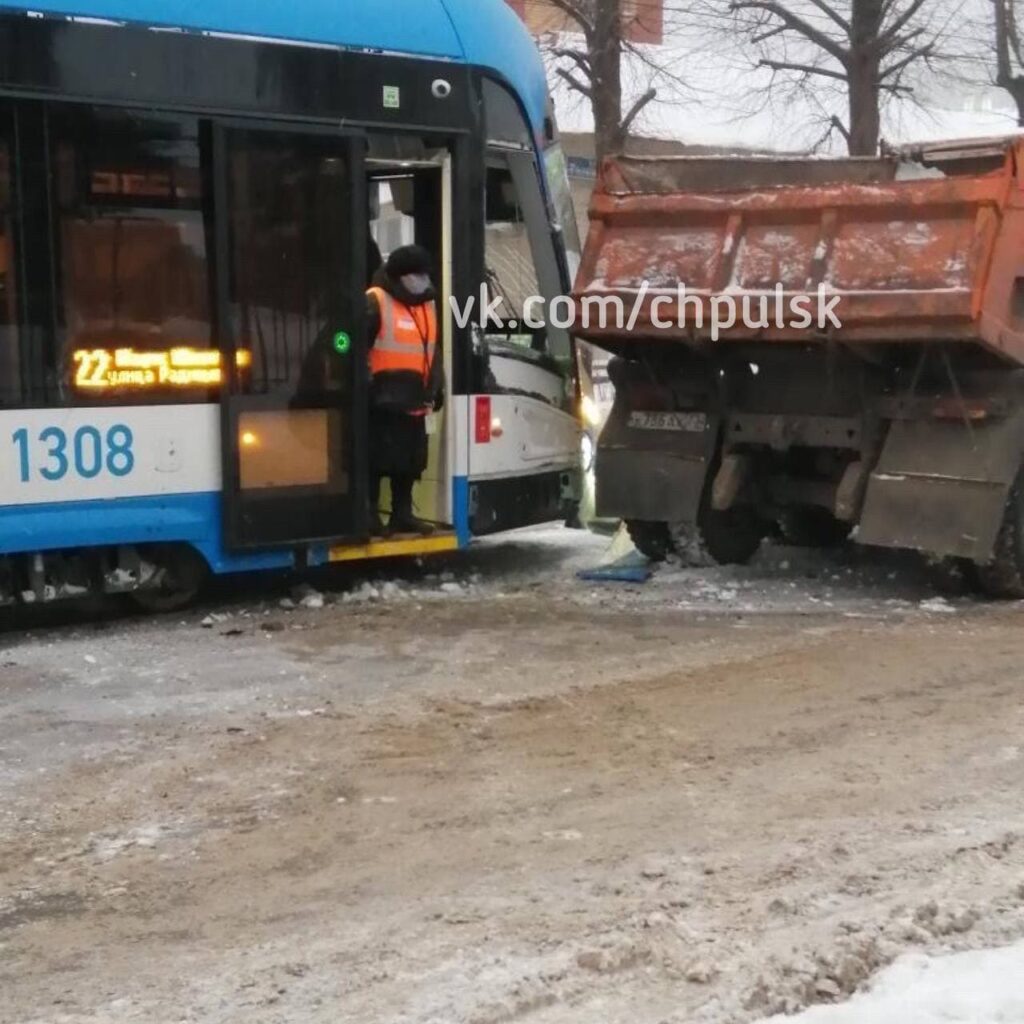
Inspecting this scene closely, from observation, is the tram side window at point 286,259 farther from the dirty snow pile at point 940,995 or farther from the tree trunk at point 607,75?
the tree trunk at point 607,75

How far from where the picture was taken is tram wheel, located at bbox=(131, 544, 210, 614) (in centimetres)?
734

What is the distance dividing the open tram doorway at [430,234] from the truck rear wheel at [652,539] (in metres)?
1.16

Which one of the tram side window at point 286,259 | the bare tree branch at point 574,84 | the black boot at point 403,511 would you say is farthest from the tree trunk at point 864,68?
the tram side window at point 286,259

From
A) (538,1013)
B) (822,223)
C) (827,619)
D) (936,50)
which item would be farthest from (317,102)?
(936,50)

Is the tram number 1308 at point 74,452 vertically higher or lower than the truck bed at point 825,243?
lower

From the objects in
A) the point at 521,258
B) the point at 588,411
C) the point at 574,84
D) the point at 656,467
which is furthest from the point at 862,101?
the point at 656,467

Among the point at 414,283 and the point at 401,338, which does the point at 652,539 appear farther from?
the point at 414,283

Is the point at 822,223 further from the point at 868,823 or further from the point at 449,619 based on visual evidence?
the point at 868,823

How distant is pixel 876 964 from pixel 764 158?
588 centimetres

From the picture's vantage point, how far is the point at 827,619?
24.2 ft

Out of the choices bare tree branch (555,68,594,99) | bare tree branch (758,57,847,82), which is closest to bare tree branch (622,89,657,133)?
bare tree branch (555,68,594,99)

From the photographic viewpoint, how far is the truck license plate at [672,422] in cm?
829

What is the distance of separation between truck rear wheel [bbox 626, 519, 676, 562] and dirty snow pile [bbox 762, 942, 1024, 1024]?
5.22m

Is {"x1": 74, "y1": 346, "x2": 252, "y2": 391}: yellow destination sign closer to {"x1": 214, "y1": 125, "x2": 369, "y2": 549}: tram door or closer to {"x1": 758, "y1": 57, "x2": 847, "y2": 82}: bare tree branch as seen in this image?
{"x1": 214, "y1": 125, "x2": 369, "y2": 549}: tram door
